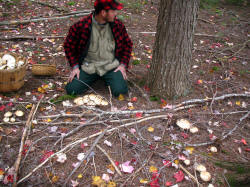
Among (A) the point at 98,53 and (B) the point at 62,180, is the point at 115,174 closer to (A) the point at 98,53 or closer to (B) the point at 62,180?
(B) the point at 62,180

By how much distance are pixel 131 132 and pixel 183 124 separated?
0.66 metres

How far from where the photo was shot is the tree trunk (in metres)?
2.71

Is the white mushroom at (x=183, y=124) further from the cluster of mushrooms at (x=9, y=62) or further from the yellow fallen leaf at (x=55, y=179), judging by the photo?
the cluster of mushrooms at (x=9, y=62)

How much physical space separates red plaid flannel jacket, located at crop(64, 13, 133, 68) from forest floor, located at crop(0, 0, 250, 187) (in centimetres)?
51

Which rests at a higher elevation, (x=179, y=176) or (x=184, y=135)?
(x=184, y=135)

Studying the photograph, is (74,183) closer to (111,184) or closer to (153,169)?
(111,184)

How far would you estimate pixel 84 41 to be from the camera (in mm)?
3023

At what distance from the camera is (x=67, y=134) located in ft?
8.19

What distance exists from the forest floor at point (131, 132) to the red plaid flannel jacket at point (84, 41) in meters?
0.51

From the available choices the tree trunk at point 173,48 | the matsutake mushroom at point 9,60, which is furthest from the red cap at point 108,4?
the matsutake mushroom at point 9,60

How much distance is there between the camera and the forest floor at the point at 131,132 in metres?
2.20

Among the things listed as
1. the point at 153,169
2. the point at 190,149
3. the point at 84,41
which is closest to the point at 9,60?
the point at 84,41

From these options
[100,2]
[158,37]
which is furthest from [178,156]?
[100,2]

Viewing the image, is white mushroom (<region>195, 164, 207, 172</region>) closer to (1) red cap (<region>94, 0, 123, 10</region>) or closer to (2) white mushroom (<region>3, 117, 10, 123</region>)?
(1) red cap (<region>94, 0, 123, 10</region>)
